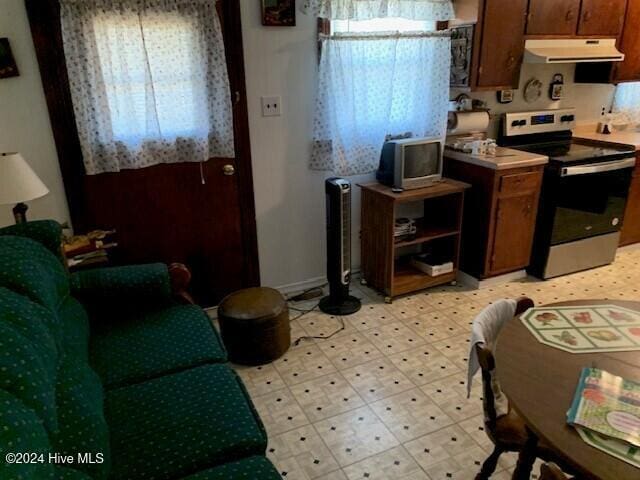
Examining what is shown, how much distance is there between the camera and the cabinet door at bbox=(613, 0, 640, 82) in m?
3.53

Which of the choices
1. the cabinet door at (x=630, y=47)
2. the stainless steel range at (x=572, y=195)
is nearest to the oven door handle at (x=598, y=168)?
the stainless steel range at (x=572, y=195)

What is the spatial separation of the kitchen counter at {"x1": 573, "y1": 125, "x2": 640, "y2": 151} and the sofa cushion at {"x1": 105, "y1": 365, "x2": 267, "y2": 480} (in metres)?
3.36

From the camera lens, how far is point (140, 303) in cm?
223

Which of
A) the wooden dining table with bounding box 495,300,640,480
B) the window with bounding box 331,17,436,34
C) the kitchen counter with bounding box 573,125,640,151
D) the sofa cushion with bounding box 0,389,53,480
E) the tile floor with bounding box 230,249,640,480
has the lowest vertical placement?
the tile floor with bounding box 230,249,640,480

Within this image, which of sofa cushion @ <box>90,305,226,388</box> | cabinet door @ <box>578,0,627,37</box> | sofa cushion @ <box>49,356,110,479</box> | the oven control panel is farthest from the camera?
the oven control panel

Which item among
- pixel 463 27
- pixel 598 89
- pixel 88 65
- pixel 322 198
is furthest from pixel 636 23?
pixel 88 65

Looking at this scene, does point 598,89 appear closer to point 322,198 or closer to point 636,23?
point 636,23

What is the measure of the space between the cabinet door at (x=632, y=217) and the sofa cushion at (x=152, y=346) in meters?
3.37

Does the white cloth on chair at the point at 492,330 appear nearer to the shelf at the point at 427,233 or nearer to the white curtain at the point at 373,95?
the shelf at the point at 427,233

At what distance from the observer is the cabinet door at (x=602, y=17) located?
133 inches

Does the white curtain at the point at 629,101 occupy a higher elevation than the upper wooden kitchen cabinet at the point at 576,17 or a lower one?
lower

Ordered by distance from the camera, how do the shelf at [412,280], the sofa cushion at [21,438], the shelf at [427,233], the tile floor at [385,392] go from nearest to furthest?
the sofa cushion at [21,438], the tile floor at [385,392], the shelf at [427,233], the shelf at [412,280]

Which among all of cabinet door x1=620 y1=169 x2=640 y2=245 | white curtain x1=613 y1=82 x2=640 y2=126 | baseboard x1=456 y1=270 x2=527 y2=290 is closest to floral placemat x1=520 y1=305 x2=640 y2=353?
baseboard x1=456 y1=270 x2=527 y2=290

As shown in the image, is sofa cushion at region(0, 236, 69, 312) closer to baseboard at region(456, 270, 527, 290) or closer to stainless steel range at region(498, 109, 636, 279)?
baseboard at region(456, 270, 527, 290)
